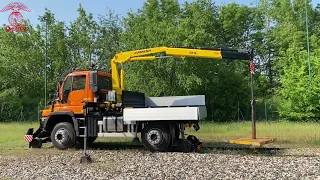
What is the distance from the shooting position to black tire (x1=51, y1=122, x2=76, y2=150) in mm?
13422

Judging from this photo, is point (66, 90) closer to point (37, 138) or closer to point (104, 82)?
point (104, 82)

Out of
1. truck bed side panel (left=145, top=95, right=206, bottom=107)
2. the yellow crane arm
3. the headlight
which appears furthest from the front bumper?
truck bed side panel (left=145, top=95, right=206, bottom=107)

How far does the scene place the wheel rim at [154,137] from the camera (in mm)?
12290

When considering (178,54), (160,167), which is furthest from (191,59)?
(160,167)

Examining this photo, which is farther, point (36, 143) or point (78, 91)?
point (36, 143)

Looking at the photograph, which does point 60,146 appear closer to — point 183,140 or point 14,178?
point 183,140

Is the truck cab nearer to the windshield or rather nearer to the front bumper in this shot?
the windshield

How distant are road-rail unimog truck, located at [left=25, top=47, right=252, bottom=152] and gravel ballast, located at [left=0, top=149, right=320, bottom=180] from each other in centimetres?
118

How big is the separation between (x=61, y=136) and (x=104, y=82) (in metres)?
2.47

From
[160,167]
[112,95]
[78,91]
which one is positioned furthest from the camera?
[78,91]

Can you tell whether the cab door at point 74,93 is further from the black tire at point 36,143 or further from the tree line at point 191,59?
the tree line at point 191,59

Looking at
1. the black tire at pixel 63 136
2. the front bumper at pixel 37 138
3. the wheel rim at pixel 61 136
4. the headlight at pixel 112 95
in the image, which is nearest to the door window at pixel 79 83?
the headlight at pixel 112 95

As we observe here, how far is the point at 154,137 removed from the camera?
12.4m

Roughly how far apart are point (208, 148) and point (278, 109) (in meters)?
22.0
